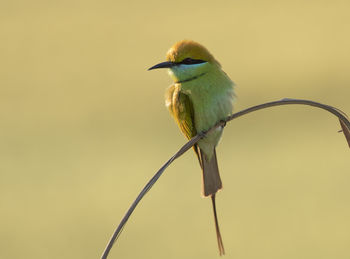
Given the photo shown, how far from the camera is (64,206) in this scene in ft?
28.3

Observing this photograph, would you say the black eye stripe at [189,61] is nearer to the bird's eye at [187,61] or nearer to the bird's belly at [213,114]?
the bird's eye at [187,61]

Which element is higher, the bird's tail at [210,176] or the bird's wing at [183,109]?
the bird's wing at [183,109]

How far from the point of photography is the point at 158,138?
34.6ft

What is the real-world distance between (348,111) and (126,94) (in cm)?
378

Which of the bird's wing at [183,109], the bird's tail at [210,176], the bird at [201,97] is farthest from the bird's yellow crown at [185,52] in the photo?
the bird's tail at [210,176]

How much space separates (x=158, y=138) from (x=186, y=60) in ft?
27.3

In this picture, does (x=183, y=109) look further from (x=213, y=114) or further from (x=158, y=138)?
(x=158, y=138)

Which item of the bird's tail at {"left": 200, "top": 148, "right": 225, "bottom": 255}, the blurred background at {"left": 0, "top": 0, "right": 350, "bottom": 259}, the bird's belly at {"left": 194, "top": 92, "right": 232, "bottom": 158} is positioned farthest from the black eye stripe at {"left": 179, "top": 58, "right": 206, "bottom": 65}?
the blurred background at {"left": 0, "top": 0, "right": 350, "bottom": 259}

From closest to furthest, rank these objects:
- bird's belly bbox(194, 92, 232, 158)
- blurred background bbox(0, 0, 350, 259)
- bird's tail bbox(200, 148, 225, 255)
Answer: bird's tail bbox(200, 148, 225, 255), bird's belly bbox(194, 92, 232, 158), blurred background bbox(0, 0, 350, 259)

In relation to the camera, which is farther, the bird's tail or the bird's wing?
the bird's wing

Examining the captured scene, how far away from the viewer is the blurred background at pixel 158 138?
7.39 meters

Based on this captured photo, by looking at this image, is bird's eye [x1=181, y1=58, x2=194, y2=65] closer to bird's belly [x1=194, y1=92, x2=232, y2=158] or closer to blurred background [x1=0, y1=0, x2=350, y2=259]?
bird's belly [x1=194, y1=92, x2=232, y2=158]

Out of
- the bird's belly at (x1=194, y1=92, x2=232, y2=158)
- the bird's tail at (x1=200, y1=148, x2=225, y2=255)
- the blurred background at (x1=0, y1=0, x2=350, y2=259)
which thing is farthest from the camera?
the blurred background at (x1=0, y1=0, x2=350, y2=259)

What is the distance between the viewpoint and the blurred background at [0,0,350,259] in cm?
739
